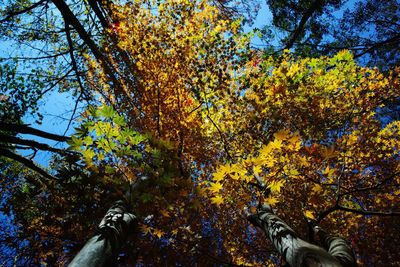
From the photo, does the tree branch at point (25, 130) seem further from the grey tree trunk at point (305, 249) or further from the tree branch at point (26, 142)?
the grey tree trunk at point (305, 249)

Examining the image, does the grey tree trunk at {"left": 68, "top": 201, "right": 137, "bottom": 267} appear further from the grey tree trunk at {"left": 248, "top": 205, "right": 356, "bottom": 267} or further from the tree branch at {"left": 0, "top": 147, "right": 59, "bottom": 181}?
the tree branch at {"left": 0, "top": 147, "right": 59, "bottom": 181}

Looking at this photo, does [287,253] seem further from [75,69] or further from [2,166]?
[2,166]

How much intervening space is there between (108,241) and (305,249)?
68.7 inches

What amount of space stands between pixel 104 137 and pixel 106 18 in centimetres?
801

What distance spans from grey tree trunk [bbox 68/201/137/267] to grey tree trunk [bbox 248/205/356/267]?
1625 millimetres

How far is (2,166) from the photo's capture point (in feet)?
27.4

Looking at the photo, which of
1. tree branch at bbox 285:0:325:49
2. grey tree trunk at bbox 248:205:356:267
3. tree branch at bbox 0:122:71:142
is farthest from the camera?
tree branch at bbox 285:0:325:49

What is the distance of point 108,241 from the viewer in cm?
215

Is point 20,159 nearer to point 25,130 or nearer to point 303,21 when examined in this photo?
point 25,130

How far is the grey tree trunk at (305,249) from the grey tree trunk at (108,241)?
1625 mm

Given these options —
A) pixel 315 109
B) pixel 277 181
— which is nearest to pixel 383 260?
pixel 315 109

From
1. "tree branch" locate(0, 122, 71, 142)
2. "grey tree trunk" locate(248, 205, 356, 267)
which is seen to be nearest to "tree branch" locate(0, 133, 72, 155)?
"tree branch" locate(0, 122, 71, 142)

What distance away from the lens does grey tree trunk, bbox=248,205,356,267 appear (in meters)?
1.87

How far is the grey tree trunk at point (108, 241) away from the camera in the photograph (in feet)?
6.14
